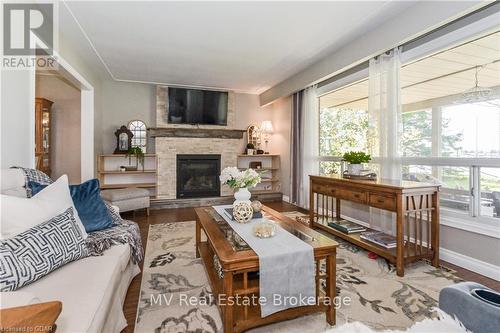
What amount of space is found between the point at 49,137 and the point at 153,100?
2.17m

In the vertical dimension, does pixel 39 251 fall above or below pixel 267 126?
below

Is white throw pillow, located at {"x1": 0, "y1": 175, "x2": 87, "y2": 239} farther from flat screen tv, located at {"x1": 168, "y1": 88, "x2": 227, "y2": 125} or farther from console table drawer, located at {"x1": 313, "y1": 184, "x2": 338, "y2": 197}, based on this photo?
flat screen tv, located at {"x1": 168, "y1": 88, "x2": 227, "y2": 125}

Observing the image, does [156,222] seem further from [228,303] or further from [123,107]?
[228,303]

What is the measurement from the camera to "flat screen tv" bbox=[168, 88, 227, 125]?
516cm

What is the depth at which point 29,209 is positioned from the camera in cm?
136

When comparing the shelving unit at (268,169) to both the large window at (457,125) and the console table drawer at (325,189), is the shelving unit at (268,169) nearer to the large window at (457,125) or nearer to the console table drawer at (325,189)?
the console table drawer at (325,189)

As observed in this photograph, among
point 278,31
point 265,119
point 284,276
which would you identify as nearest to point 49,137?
point 265,119

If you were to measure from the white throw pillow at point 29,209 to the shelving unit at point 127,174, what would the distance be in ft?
11.0

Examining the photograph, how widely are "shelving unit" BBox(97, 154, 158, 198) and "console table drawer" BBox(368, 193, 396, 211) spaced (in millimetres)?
3941

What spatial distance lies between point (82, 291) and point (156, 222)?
2805mm

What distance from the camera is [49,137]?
16.5ft

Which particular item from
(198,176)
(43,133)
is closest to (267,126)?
(198,176)

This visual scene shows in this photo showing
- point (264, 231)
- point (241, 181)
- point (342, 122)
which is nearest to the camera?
point (264, 231)

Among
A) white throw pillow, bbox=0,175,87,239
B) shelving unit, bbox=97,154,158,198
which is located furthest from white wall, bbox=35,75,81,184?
white throw pillow, bbox=0,175,87,239
